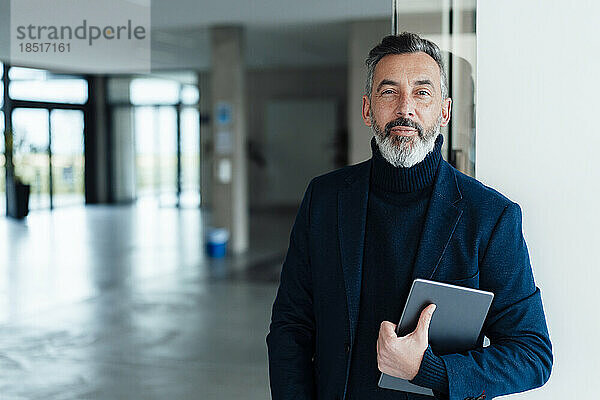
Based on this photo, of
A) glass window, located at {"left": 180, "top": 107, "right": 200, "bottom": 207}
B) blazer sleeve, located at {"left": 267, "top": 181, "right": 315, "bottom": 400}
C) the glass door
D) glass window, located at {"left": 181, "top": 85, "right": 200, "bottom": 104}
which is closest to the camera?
blazer sleeve, located at {"left": 267, "top": 181, "right": 315, "bottom": 400}

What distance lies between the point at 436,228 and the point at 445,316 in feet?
0.68

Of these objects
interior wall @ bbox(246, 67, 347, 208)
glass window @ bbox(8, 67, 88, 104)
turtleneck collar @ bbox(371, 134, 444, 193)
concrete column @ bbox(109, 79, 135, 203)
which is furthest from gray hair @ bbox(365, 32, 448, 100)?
concrete column @ bbox(109, 79, 135, 203)

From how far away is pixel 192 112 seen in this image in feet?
55.5

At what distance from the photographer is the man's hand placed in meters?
1.44

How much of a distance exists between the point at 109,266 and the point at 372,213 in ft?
25.0

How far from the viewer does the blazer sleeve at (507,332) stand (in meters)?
1.47

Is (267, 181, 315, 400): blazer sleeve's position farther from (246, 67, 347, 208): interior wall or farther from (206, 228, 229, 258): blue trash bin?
(246, 67, 347, 208): interior wall

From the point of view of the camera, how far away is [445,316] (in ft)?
4.88

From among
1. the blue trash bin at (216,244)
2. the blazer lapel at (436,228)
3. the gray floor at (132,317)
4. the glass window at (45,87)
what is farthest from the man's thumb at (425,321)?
the glass window at (45,87)

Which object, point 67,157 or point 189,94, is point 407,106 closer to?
point 189,94

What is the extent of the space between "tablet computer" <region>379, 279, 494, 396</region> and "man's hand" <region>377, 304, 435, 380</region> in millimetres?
28

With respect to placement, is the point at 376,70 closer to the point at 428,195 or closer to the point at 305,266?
the point at 428,195

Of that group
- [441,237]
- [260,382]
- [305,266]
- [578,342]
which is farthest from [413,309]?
[260,382]

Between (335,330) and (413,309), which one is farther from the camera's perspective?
(335,330)
